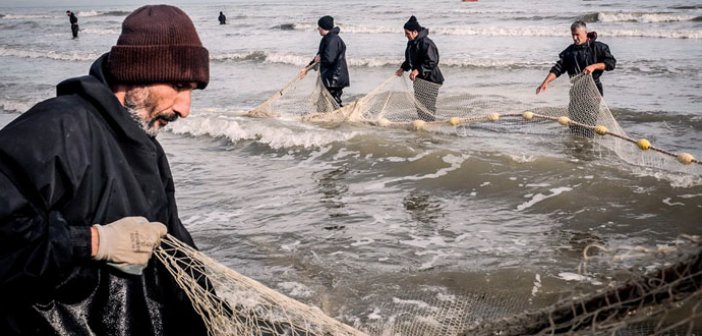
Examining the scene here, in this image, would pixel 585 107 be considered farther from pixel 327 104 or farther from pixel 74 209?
pixel 74 209

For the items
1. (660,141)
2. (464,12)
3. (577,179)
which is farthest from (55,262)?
(464,12)

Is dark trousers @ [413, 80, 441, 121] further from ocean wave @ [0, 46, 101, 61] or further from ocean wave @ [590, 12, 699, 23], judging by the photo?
ocean wave @ [590, 12, 699, 23]

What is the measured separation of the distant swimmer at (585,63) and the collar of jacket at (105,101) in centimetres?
765

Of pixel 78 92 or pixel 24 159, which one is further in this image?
pixel 78 92

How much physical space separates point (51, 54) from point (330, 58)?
69.1 feet

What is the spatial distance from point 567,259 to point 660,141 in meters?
5.73

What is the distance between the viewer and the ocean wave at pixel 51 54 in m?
26.5

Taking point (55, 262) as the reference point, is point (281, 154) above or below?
below

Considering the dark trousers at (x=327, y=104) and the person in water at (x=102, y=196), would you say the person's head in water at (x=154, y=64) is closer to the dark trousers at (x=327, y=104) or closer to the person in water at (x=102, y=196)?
the person in water at (x=102, y=196)

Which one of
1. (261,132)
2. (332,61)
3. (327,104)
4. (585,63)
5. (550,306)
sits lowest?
(261,132)

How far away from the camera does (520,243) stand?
5.66 m

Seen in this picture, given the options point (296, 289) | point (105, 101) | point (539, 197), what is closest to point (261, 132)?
point (539, 197)

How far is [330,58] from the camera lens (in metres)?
11.3

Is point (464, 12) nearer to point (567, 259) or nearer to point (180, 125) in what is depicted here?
point (180, 125)
